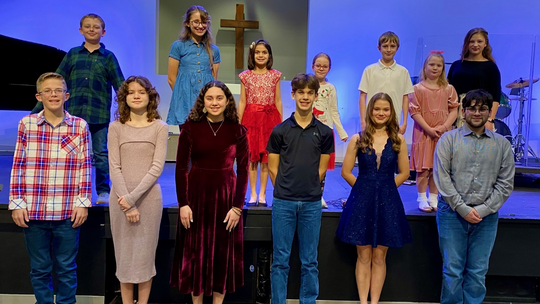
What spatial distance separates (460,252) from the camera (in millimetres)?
2576

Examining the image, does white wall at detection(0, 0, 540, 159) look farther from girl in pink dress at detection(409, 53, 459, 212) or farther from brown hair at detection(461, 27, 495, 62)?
girl in pink dress at detection(409, 53, 459, 212)

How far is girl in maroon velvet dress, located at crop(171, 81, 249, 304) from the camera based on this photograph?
2.41 meters

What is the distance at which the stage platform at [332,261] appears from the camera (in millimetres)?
2883

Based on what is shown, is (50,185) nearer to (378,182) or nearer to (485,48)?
(378,182)

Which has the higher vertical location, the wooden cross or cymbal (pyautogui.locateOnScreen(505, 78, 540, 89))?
the wooden cross

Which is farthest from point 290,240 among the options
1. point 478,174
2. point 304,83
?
point 478,174

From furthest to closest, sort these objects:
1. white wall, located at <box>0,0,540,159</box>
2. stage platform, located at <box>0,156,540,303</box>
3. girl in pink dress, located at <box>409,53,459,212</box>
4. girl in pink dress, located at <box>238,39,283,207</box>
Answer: white wall, located at <box>0,0,540,159</box>
girl in pink dress, located at <box>409,53,459,212</box>
girl in pink dress, located at <box>238,39,283,207</box>
stage platform, located at <box>0,156,540,303</box>

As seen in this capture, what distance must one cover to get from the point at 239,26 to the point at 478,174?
4443mm

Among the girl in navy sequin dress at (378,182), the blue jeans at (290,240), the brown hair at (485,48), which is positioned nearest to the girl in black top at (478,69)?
the brown hair at (485,48)

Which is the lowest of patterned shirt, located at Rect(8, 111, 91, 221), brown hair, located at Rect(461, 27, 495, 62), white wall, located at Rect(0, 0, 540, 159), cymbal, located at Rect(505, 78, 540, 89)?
patterned shirt, located at Rect(8, 111, 91, 221)

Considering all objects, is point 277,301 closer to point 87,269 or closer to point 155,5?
point 87,269

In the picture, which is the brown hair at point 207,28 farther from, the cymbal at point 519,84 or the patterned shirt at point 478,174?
the cymbal at point 519,84

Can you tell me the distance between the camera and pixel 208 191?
243 centimetres

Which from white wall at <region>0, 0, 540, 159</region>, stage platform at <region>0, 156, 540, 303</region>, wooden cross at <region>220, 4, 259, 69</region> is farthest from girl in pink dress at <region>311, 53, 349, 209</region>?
wooden cross at <region>220, 4, 259, 69</region>
